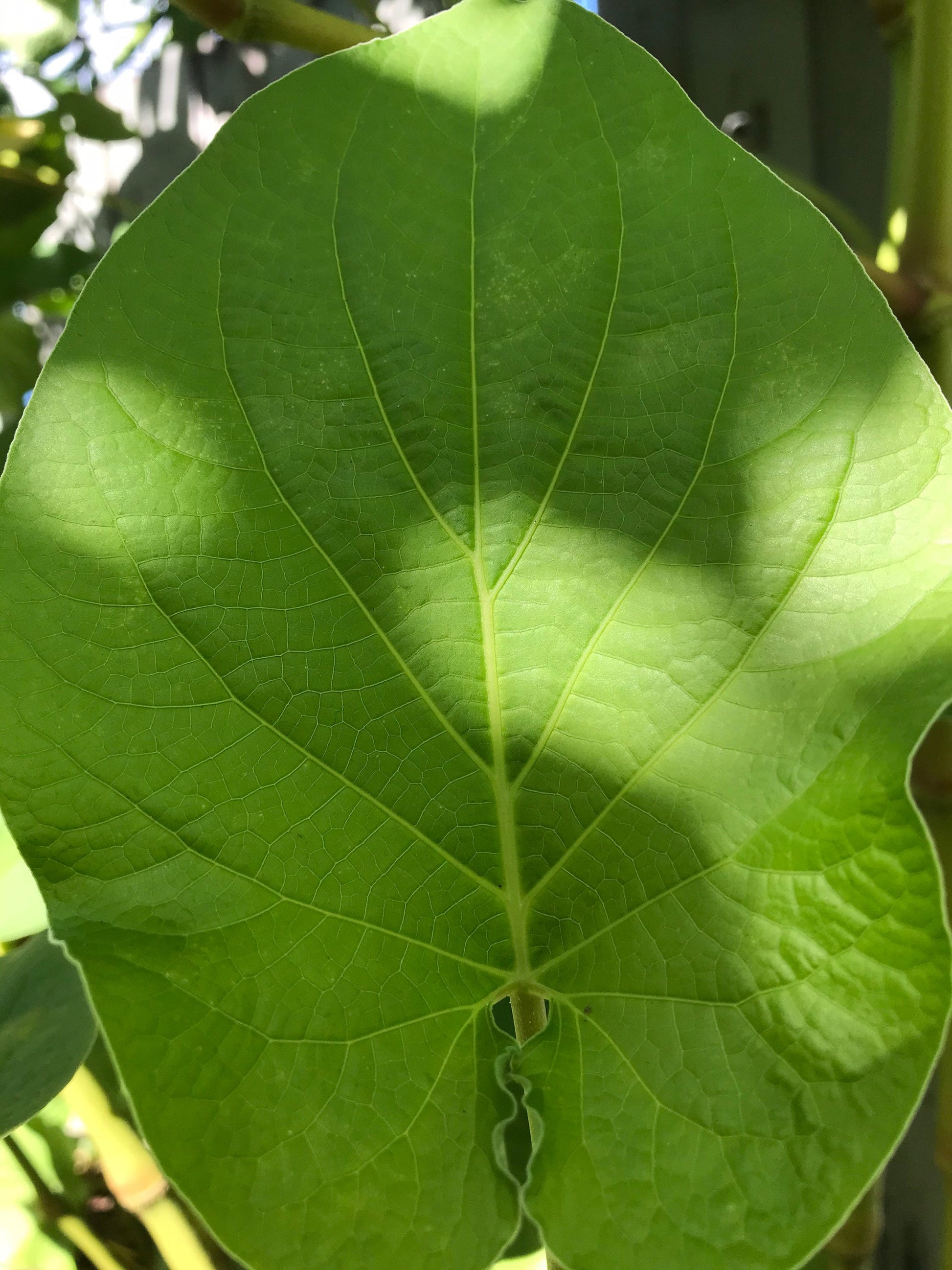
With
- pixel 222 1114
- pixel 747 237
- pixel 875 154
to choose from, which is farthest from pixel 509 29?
pixel 875 154

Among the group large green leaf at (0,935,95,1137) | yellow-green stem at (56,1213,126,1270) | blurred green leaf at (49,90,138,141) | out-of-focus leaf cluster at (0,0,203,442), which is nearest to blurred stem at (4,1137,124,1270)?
yellow-green stem at (56,1213,126,1270)

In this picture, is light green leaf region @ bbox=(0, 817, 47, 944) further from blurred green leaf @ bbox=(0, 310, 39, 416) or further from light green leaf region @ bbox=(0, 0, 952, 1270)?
blurred green leaf @ bbox=(0, 310, 39, 416)

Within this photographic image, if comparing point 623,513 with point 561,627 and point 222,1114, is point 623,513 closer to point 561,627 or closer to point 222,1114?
point 561,627

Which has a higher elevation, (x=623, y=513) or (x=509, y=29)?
(x=509, y=29)

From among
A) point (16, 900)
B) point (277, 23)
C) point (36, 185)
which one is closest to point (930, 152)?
point (277, 23)

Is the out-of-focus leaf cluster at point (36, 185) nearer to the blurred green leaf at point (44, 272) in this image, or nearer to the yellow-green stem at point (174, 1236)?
the blurred green leaf at point (44, 272)

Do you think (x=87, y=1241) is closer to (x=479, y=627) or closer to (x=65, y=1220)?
(x=65, y=1220)
